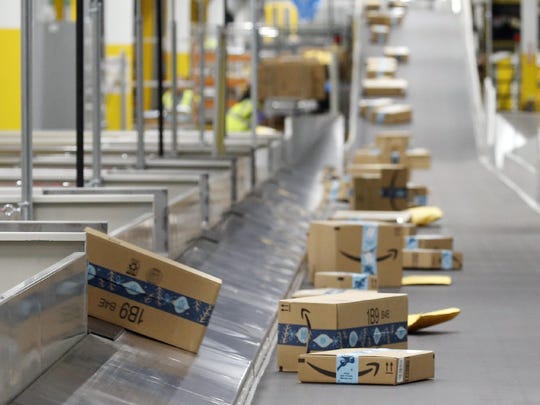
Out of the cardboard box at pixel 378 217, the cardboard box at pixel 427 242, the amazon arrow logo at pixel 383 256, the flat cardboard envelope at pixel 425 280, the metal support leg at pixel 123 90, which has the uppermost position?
the metal support leg at pixel 123 90

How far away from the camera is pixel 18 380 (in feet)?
14.2

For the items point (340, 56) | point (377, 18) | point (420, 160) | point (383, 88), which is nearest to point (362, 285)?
point (420, 160)

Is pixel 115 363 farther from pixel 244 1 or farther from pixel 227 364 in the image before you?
pixel 244 1

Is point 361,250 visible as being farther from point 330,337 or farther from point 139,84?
point 330,337

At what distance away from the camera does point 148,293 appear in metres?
5.74

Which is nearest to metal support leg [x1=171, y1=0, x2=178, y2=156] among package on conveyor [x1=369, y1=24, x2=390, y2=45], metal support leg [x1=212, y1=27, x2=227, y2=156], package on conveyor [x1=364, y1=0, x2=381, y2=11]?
metal support leg [x1=212, y1=27, x2=227, y2=156]

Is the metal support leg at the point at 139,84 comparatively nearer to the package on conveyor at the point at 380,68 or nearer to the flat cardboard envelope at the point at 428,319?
the flat cardboard envelope at the point at 428,319

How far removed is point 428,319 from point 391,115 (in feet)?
61.5

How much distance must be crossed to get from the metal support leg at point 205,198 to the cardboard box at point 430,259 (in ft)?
4.91

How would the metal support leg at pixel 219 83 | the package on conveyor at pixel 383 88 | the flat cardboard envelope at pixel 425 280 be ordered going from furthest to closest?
the package on conveyor at pixel 383 88
the metal support leg at pixel 219 83
the flat cardboard envelope at pixel 425 280

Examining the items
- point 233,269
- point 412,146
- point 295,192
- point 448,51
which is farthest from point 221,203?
point 448,51

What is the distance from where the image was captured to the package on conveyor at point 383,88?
27.2m

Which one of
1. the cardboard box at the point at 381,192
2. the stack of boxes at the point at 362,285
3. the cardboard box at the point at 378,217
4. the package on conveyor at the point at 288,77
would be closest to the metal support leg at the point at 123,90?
the package on conveyor at the point at 288,77

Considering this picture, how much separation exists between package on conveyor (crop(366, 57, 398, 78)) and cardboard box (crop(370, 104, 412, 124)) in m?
2.19
